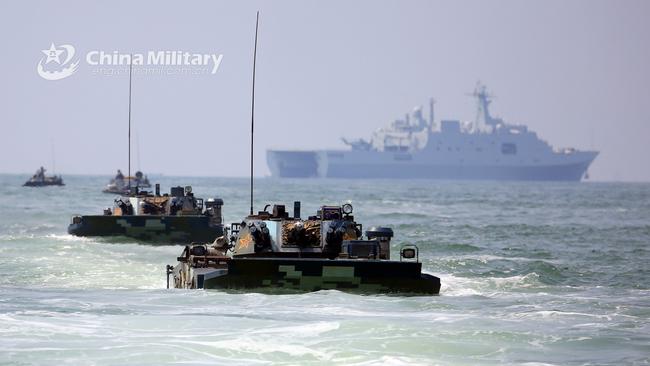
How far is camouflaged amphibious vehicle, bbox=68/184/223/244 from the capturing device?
148 feet

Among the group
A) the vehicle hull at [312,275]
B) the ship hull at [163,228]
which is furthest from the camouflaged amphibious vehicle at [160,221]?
the vehicle hull at [312,275]

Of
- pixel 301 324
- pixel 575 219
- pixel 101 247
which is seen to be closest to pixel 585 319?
pixel 301 324

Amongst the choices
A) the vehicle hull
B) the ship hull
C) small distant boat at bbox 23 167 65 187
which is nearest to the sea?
the vehicle hull

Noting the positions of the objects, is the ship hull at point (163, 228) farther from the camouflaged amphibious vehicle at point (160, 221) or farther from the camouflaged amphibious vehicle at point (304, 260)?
the camouflaged amphibious vehicle at point (304, 260)

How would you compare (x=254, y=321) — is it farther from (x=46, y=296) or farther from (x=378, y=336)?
(x=46, y=296)

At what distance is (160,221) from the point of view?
4547 cm

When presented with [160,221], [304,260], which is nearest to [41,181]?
[160,221]

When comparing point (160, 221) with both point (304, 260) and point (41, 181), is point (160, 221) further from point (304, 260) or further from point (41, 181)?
point (41, 181)

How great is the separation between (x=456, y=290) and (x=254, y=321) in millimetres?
7473

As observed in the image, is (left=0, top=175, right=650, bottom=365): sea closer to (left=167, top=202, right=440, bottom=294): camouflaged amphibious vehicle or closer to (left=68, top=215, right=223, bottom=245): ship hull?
(left=167, top=202, right=440, bottom=294): camouflaged amphibious vehicle

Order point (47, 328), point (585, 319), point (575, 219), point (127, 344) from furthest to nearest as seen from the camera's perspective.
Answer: point (575, 219) < point (585, 319) < point (47, 328) < point (127, 344)

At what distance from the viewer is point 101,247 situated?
44.1m

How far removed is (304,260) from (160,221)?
20.9 metres

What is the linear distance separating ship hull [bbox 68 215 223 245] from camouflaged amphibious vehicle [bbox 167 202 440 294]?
16.3m
